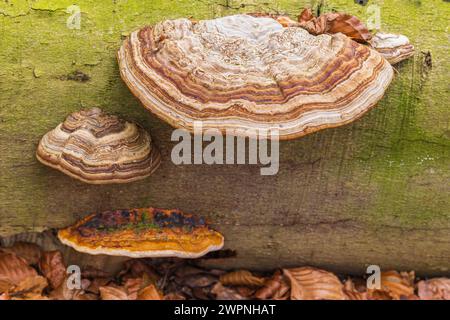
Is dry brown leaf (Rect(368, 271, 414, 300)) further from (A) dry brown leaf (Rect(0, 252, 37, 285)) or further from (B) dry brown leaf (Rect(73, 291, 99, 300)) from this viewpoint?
(A) dry brown leaf (Rect(0, 252, 37, 285))

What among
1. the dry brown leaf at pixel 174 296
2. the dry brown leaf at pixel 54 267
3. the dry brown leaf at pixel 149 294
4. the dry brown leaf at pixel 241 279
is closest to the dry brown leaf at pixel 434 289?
the dry brown leaf at pixel 241 279

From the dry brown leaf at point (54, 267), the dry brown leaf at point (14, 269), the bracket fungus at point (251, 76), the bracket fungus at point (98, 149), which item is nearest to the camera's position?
the bracket fungus at point (251, 76)

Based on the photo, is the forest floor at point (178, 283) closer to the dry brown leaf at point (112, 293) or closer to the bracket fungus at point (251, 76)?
the dry brown leaf at point (112, 293)

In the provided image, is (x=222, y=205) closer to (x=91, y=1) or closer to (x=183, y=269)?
(x=183, y=269)

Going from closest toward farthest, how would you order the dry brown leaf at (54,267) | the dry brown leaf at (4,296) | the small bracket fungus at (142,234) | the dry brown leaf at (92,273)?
1. the small bracket fungus at (142,234)
2. the dry brown leaf at (4,296)
3. the dry brown leaf at (54,267)
4. the dry brown leaf at (92,273)

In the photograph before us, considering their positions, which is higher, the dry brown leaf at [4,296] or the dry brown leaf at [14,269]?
the dry brown leaf at [14,269]

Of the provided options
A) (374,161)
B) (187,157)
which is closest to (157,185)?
(187,157)

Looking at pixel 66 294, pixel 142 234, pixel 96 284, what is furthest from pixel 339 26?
pixel 66 294
